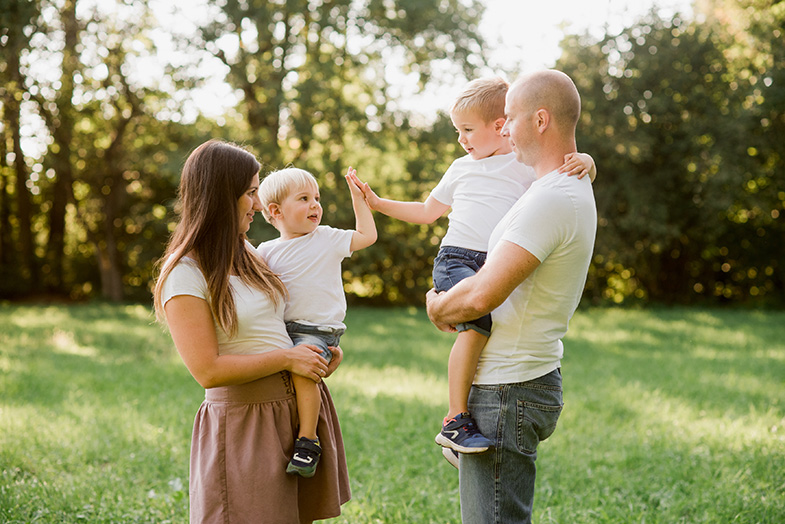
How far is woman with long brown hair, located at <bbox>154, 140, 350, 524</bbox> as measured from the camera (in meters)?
2.23

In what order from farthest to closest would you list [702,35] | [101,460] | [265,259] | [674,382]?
[702,35]
[674,382]
[101,460]
[265,259]

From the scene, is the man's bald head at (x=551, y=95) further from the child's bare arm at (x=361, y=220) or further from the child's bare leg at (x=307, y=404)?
the child's bare leg at (x=307, y=404)

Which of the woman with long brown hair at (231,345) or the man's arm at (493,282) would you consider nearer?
the man's arm at (493,282)

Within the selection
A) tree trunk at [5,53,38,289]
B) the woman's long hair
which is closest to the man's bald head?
the woman's long hair

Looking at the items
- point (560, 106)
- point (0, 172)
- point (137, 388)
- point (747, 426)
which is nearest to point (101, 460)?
point (137, 388)

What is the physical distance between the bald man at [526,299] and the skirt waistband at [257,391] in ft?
1.97

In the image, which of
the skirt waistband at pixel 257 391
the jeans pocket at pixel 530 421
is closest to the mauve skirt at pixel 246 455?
the skirt waistband at pixel 257 391

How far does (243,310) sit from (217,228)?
11.6 inches

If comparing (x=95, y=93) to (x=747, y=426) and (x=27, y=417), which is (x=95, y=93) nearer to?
(x=27, y=417)

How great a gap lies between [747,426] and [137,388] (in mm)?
6198

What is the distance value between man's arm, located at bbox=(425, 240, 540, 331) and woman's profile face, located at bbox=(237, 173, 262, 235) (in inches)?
31.2

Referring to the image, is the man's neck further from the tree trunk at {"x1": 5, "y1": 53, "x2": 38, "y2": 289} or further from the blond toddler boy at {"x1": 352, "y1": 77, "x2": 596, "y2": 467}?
the tree trunk at {"x1": 5, "y1": 53, "x2": 38, "y2": 289}

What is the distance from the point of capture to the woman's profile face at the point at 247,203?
7.82 feet

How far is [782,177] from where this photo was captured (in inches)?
768
